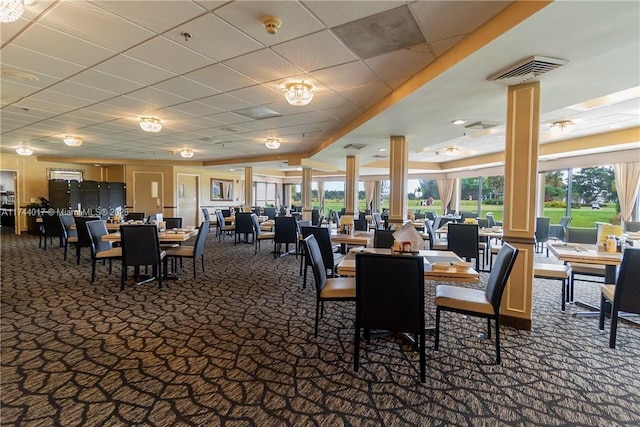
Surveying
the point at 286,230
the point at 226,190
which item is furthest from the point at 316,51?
the point at 226,190

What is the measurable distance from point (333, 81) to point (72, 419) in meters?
3.78

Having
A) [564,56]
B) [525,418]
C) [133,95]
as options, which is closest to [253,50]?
[133,95]

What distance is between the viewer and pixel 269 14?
2346 millimetres

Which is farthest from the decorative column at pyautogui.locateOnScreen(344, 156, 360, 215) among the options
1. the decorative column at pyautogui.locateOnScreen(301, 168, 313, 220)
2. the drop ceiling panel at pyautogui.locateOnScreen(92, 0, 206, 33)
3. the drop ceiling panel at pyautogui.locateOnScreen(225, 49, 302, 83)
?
the drop ceiling panel at pyautogui.locateOnScreen(92, 0, 206, 33)

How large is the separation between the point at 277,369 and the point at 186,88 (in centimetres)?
355

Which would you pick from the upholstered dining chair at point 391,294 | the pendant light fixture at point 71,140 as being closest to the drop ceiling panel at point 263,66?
the upholstered dining chair at point 391,294

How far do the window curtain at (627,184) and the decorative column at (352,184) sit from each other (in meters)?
6.23

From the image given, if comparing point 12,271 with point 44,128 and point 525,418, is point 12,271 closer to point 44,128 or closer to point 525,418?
point 44,128

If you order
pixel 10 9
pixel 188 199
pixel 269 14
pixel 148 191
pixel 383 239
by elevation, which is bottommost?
pixel 383 239

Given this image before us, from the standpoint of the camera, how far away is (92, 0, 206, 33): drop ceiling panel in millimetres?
2252

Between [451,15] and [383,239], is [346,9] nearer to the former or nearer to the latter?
[451,15]

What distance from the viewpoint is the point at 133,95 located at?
4.31 meters

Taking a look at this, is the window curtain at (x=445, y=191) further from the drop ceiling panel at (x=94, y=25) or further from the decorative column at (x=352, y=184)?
the drop ceiling panel at (x=94, y=25)

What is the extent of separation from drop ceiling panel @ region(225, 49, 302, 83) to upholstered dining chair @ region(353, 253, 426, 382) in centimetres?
218
